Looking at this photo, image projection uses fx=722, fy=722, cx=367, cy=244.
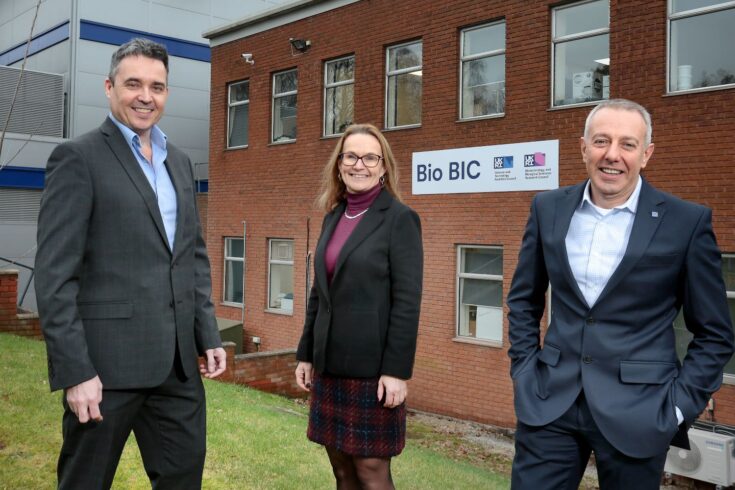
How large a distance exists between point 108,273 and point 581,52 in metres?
9.77

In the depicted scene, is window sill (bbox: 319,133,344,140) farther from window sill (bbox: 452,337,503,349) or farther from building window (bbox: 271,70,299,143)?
window sill (bbox: 452,337,503,349)

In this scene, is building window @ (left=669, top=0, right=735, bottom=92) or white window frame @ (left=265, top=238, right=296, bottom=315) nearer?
building window @ (left=669, top=0, right=735, bottom=92)

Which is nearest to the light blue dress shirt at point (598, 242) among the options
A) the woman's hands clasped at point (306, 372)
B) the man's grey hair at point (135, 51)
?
the woman's hands clasped at point (306, 372)

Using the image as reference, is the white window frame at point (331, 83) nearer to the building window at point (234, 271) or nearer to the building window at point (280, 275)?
the building window at point (280, 275)

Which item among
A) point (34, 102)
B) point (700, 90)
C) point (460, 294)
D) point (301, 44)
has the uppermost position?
point (301, 44)

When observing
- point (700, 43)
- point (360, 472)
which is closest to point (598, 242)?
point (360, 472)

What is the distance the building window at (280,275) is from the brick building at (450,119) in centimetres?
4

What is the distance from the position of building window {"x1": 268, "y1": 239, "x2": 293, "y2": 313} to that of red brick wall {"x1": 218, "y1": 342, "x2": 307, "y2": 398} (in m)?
2.80

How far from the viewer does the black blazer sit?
10.4 feet

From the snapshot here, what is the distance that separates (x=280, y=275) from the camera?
16.2 metres

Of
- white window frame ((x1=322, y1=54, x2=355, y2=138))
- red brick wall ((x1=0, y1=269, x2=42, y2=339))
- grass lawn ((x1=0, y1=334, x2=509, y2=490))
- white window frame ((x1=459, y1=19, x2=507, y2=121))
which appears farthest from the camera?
white window frame ((x1=322, y1=54, x2=355, y2=138))

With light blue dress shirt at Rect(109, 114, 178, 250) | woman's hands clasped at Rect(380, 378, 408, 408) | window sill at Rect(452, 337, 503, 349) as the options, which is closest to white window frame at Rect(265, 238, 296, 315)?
window sill at Rect(452, 337, 503, 349)

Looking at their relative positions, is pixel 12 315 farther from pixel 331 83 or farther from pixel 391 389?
pixel 391 389

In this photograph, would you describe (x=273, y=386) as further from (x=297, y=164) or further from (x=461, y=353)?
(x=297, y=164)
